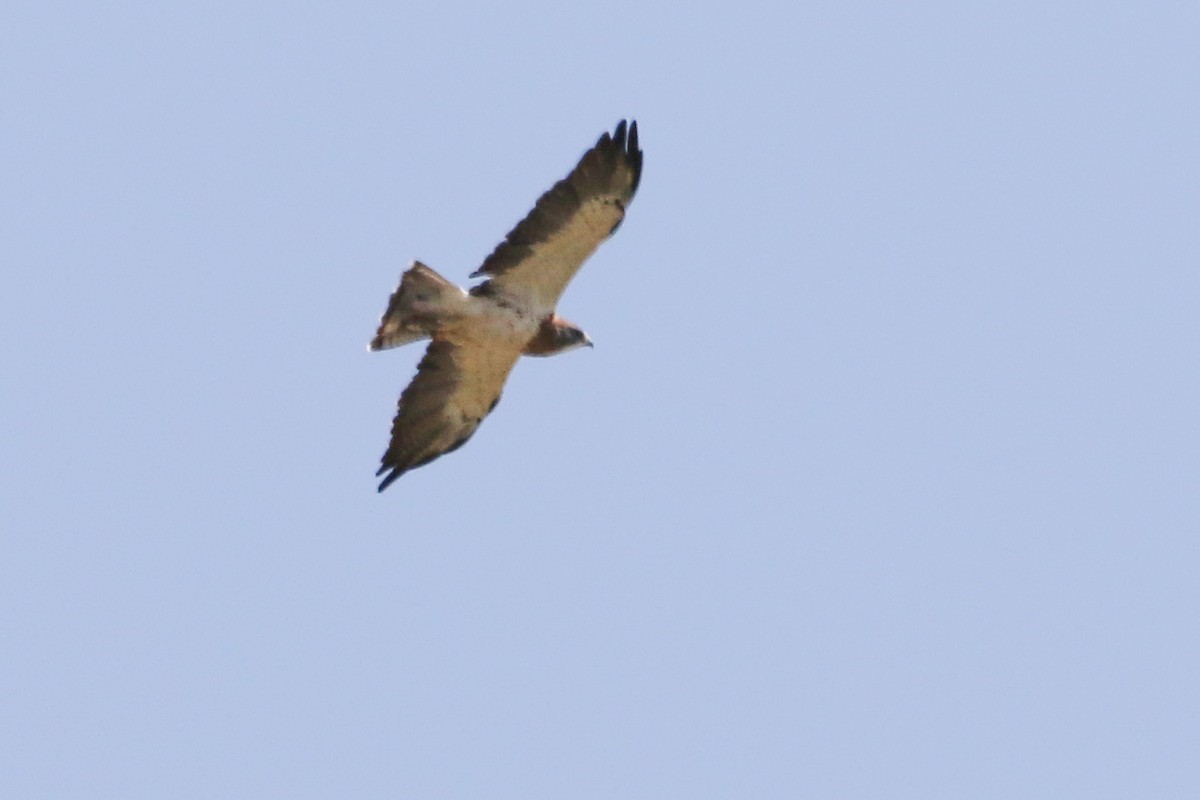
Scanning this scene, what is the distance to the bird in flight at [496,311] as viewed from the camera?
56.1 ft

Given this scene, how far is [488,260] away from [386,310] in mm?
820

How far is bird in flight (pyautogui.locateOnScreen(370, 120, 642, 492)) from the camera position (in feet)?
56.1

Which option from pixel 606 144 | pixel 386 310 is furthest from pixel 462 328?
pixel 606 144

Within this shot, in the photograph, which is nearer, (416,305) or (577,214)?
(577,214)

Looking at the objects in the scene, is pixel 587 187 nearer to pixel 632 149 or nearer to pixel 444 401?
pixel 632 149

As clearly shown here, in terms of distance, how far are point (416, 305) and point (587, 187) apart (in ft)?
4.91

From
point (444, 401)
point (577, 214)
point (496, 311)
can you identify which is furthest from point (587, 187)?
point (444, 401)

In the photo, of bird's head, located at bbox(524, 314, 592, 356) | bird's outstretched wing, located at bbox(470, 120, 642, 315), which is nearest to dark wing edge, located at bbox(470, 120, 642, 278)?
bird's outstretched wing, located at bbox(470, 120, 642, 315)

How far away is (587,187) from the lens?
55.9ft

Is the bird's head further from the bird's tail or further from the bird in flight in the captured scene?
the bird's tail

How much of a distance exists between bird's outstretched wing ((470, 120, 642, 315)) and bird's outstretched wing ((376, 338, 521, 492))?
0.74 meters

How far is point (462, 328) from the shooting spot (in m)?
17.5

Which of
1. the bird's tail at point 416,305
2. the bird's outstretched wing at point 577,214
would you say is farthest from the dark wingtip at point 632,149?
the bird's tail at point 416,305

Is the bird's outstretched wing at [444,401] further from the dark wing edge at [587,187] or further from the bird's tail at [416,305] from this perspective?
the dark wing edge at [587,187]
